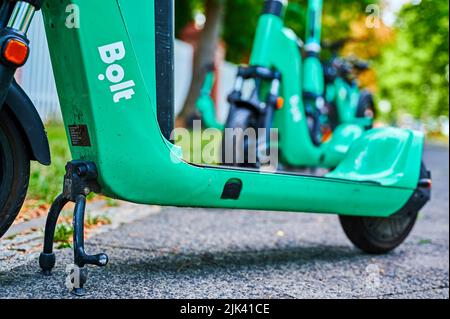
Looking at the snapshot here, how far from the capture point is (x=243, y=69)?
14.4ft

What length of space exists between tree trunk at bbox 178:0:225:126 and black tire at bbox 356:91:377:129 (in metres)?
6.12

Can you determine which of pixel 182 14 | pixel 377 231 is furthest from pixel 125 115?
pixel 182 14

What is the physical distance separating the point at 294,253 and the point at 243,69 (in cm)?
168

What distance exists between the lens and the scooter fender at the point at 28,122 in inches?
75.9

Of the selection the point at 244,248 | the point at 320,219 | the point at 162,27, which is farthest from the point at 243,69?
the point at 162,27

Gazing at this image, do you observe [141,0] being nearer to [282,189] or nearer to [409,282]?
[282,189]

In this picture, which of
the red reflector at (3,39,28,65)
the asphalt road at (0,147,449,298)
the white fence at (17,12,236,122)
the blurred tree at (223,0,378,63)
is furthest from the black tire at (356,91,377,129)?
the red reflector at (3,39,28,65)

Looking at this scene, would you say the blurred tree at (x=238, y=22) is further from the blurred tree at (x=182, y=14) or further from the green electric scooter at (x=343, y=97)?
the green electric scooter at (x=343, y=97)

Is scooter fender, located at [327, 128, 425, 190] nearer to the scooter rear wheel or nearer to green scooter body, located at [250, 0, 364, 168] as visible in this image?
the scooter rear wheel

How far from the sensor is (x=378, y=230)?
3.22 meters

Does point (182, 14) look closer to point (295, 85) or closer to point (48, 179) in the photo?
point (295, 85)

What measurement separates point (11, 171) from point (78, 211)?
250 millimetres

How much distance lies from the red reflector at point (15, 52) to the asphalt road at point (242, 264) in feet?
2.45

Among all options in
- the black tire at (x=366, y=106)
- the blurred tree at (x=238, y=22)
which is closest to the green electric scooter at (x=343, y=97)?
the black tire at (x=366, y=106)
